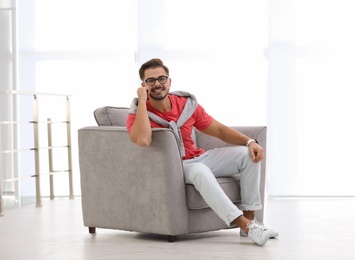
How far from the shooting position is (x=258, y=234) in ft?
11.7

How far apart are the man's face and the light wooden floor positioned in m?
0.72

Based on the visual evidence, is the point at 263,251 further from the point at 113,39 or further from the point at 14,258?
the point at 113,39

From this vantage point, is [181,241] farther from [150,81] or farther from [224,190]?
[150,81]

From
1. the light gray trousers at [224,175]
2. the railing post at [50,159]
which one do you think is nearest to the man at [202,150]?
the light gray trousers at [224,175]

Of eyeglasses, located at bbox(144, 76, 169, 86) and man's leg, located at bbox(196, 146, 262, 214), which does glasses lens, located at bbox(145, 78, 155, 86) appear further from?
man's leg, located at bbox(196, 146, 262, 214)

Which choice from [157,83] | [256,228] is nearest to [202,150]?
[157,83]

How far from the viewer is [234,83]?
21.8 feet

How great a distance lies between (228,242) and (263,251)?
34cm

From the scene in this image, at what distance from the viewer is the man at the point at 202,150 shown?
11.9 ft

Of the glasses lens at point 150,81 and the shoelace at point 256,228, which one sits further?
the glasses lens at point 150,81

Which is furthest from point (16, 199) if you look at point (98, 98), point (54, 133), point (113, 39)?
point (113, 39)

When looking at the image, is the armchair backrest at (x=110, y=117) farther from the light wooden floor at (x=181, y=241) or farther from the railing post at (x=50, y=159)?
the railing post at (x=50, y=159)

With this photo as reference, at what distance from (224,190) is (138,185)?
16.7 inches

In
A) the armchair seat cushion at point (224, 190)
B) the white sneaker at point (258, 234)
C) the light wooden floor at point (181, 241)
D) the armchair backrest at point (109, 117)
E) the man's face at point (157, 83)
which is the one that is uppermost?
the man's face at point (157, 83)
